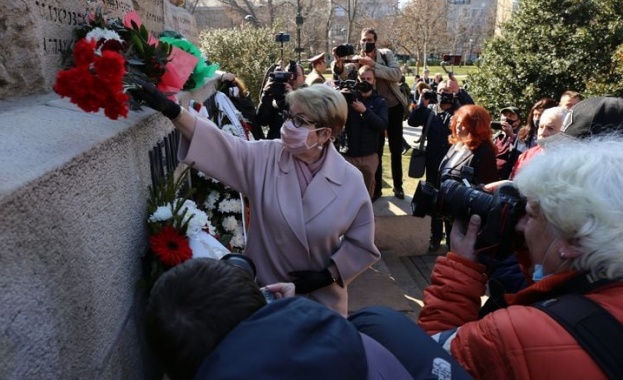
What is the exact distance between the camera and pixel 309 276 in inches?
91.7

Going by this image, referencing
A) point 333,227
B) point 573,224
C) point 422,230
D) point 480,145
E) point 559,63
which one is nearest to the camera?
point 573,224

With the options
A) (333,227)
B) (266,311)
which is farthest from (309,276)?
(266,311)

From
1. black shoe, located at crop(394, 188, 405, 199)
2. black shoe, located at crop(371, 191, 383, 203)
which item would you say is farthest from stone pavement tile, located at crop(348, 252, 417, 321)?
black shoe, located at crop(394, 188, 405, 199)

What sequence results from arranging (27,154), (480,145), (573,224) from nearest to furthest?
(573,224)
(27,154)
(480,145)

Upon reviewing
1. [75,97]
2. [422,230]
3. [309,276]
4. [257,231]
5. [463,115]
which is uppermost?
[75,97]

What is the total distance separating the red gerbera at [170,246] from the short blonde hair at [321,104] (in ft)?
2.66

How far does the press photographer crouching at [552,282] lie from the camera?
3.48 ft

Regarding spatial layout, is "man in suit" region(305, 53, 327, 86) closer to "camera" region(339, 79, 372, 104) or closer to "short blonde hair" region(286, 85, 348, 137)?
"camera" region(339, 79, 372, 104)

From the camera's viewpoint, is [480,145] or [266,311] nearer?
[266,311]

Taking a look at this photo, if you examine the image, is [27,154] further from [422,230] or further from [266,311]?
[422,230]

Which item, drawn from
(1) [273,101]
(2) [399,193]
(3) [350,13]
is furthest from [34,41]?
(3) [350,13]

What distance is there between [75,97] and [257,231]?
105 centimetres

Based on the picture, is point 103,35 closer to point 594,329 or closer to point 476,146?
point 594,329

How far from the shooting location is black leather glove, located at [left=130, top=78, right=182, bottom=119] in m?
1.95
